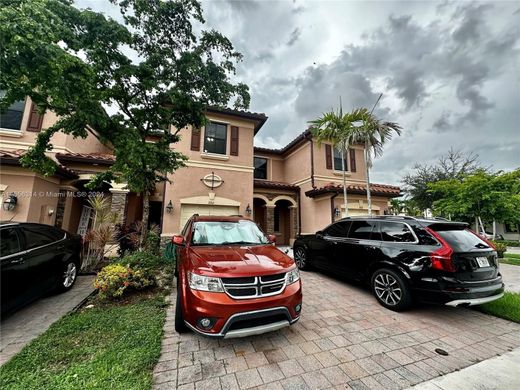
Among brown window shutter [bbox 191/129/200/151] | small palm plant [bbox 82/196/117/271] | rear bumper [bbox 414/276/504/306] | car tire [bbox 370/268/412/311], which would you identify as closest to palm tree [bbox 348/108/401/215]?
car tire [bbox 370/268/412/311]

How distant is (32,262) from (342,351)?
17.6 ft

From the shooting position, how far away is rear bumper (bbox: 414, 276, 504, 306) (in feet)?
10.6

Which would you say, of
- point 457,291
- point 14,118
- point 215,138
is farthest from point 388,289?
point 14,118

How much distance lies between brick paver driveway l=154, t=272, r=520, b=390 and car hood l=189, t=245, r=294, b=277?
101cm

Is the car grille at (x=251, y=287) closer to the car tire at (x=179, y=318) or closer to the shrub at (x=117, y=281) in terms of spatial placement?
the car tire at (x=179, y=318)

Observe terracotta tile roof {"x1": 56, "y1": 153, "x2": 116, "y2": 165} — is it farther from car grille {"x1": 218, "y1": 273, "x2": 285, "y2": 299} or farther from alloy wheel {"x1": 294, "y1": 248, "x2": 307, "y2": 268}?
car grille {"x1": 218, "y1": 273, "x2": 285, "y2": 299}

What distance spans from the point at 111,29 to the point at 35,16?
161cm

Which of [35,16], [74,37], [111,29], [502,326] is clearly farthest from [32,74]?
[502,326]

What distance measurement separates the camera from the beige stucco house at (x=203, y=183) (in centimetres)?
782

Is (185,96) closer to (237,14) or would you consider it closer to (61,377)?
(237,14)

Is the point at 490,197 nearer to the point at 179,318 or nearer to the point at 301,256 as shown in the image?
the point at 301,256

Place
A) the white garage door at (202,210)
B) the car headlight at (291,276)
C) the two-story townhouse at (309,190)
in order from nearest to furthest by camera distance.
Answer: the car headlight at (291,276) → the white garage door at (202,210) → the two-story townhouse at (309,190)

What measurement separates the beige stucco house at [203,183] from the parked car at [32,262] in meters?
3.17

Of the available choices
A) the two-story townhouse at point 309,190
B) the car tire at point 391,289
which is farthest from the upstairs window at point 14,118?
the car tire at point 391,289
